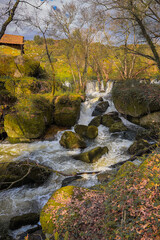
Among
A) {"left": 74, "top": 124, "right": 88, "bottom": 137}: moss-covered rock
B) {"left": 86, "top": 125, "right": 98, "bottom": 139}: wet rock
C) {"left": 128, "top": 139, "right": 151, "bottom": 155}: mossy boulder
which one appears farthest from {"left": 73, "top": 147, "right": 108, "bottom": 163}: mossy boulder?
{"left": 74, "top": 124, "right": 88, "bottom": 137}: moss-covered rock

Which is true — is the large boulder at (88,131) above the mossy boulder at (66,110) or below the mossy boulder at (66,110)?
Result: below

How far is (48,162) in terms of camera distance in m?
7.22

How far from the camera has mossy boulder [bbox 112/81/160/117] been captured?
8.74 m

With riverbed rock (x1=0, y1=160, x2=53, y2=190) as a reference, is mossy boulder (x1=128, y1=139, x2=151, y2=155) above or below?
above

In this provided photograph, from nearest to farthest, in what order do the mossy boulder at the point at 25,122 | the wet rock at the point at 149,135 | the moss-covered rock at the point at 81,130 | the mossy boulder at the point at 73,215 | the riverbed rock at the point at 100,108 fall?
the mossy boulder at the point at 73,215, the wet rock at the point at 149,135, the mossy boulder at the point at 25,122, the moss-covered rock at the point at 81,130, the riverbed rock at the point at 100,108

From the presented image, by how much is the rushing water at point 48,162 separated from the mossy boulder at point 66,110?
127 cm

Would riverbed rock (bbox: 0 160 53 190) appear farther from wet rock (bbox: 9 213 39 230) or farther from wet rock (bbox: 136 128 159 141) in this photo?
wet rock (bbox: 136 128 159 141)

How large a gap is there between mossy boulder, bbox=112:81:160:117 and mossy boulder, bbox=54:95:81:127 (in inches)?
146

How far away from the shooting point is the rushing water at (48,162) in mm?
4699

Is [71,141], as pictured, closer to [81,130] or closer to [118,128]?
[81,130]

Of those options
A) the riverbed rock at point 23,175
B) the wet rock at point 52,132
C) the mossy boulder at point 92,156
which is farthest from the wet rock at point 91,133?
the riverbed rock at point 23,175

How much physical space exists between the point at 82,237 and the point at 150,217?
1.27 meters

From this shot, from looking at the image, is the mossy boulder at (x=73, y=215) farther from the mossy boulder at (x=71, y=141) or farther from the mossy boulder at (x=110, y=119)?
the mossy boulder at (x=110, y=119)

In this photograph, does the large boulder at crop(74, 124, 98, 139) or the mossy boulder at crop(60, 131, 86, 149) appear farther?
the large boulder at crop(74, 124, 98, 139)
